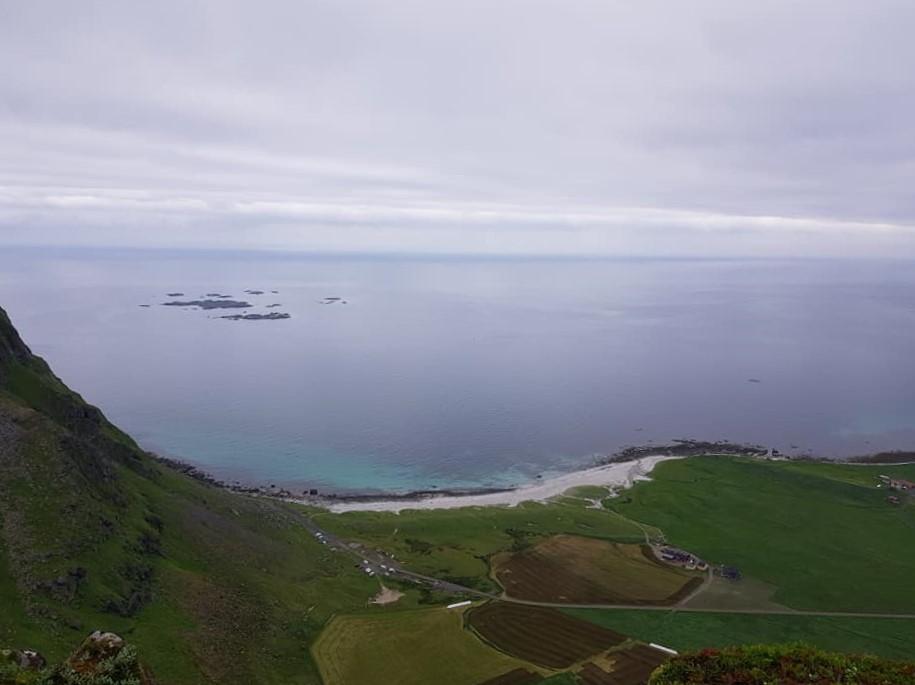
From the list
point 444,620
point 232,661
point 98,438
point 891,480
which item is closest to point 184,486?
point 98,438

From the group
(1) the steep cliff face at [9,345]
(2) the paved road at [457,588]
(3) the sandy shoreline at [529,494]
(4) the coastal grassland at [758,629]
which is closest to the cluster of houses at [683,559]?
(2) the paved road at [457,588]

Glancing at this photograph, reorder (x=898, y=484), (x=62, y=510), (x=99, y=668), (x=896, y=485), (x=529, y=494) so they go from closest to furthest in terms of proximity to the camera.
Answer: (x=99, y=668) → (x=62, y=510) → (x=896, y=485) → (x=898, y=484) → (x=529, y=494)

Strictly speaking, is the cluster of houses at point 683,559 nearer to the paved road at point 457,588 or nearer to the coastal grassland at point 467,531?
the paved road at point 457,588

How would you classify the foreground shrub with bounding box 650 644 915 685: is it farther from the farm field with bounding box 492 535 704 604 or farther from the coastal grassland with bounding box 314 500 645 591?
the coastal grassland with bounding box 314 500 645 591

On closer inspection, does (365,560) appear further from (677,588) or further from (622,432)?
(622,432)

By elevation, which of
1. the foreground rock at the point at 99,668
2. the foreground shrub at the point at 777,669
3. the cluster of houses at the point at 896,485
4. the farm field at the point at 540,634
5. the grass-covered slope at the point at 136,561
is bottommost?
the farm field at the point at 540,634

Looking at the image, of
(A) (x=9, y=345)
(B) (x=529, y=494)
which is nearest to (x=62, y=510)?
(A) (x=9, y=345)

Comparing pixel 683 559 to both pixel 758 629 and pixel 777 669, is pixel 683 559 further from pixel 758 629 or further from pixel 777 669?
pixel 777 669
